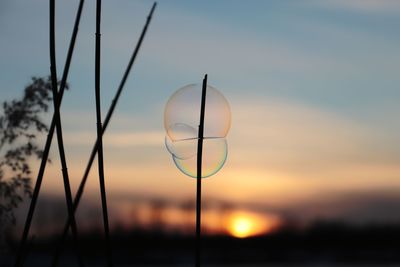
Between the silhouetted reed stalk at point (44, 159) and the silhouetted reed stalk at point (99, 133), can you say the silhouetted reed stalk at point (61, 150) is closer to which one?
the silhouetted reed stalk at point (44, 159)

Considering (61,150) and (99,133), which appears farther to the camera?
(61,150)

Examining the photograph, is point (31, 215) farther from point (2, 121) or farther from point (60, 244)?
point (2, 121)

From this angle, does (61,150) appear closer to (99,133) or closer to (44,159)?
(44,159)

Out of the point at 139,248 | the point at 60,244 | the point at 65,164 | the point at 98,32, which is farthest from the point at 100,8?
the point at 139,248

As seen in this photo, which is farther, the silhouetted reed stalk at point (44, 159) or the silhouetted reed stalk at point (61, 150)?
the silhouetted reed stalk at point (44, 159)

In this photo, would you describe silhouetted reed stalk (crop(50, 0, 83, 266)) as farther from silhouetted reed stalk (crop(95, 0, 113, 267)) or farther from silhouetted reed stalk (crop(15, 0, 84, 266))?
silhouetted reed stalk (crop(95, 0, 113, 267))

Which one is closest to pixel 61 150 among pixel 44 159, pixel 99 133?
pixel 44 159

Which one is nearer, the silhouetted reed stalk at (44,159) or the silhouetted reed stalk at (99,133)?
the silhouetted reed stalk at (99,133)

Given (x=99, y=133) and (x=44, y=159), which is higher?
(x=99, y=133)

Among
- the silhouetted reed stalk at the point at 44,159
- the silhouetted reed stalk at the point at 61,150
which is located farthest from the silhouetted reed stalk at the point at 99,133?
the silhouetted reed stalk at the point at 44,159

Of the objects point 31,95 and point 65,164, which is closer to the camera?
point 65,164

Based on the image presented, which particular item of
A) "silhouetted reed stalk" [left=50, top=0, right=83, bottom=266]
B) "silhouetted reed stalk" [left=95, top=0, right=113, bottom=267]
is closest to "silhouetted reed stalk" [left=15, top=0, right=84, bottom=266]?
"silhouetted reed stalk" [left=50, top=0, right=83, bottom=266]
